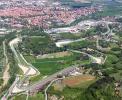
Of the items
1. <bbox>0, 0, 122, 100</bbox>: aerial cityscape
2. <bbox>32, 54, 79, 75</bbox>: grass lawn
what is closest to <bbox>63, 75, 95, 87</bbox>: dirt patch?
<bbox>0, 0, 122, 100</bbox>: aerial cityscape

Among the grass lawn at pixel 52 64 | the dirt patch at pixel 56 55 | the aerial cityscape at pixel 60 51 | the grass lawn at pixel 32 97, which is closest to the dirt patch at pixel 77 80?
the aerial cityscape at pixel 60 51

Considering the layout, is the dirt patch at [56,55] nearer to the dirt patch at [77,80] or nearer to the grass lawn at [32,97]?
the dirt patch at [77,80]

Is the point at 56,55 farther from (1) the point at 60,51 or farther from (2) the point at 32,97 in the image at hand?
(2) the point at 32,97

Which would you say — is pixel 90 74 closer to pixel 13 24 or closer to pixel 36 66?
pixel 36 66

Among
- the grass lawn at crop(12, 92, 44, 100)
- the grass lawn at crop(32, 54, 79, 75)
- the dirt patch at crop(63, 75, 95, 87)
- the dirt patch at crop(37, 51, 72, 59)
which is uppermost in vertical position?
the grass lawn at crop(12, 92, 44, 100)

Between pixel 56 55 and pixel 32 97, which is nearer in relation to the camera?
pixel 32 97

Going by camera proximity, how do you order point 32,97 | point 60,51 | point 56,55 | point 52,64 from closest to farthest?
point 32,97 < point 52,64 < point 56,55 < point 60,51

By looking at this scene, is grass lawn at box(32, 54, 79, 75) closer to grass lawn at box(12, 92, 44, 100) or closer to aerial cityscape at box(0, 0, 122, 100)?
aerial cityscape at box(0, 0, 122, 100)

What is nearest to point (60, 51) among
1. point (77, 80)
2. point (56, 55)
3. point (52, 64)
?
point (56, 55)

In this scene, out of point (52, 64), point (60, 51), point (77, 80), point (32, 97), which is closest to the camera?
point (32, 97)
